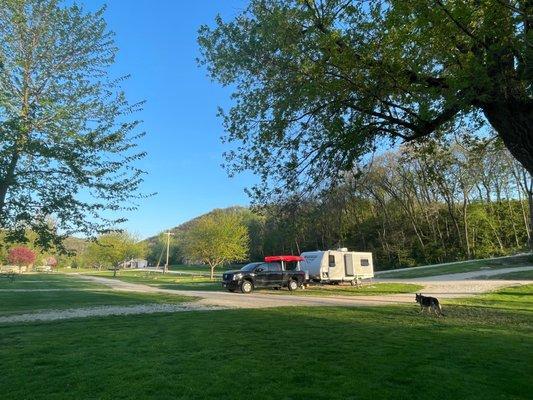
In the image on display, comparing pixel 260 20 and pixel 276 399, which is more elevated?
pixel 260 20

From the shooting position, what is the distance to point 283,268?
29.4 meters

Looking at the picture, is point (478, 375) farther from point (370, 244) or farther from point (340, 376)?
point (370, 244)

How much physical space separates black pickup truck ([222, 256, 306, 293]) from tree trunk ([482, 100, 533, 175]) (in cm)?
2173

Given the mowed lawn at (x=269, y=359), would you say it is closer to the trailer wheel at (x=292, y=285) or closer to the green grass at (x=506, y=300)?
the green grass at (x=506, y=300)

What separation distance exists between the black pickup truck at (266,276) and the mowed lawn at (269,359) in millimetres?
14192

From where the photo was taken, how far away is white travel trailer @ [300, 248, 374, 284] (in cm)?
3098

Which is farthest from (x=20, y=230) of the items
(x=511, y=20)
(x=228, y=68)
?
(x=511, y=20)

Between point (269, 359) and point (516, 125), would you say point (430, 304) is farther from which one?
point (516, 125)

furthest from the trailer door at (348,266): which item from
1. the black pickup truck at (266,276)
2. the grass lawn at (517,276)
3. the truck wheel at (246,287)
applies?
the grass lawn at (517,276)

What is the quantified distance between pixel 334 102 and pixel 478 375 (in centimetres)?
467

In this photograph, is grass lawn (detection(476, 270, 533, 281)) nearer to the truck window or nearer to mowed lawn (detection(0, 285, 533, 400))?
the truck window

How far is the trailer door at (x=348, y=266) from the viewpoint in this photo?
3169cm

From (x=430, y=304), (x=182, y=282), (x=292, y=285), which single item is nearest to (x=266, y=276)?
(x=292, y=285)

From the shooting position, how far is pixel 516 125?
263 inches
